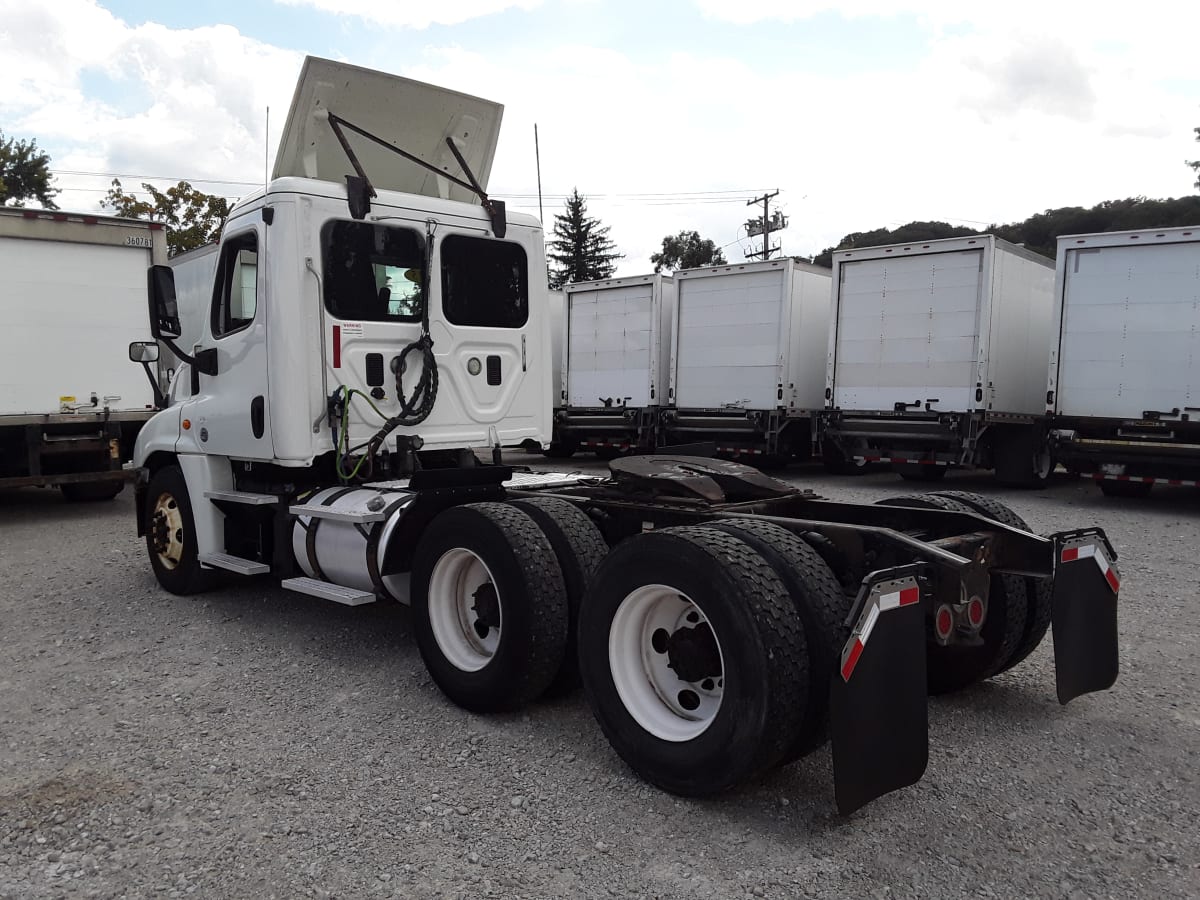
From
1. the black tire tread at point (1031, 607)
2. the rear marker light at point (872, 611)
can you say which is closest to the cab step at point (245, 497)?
the rear marker light at point (872, 611)

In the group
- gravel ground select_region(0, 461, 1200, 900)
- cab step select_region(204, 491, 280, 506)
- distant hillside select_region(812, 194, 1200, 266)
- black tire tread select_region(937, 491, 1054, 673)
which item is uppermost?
distant hillside select_region(812, 194, 1200, 266)

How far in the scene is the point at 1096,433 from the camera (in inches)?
461

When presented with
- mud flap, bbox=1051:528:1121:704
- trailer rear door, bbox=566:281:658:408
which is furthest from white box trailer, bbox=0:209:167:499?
mud flap, bbox=1051:528:1121:704

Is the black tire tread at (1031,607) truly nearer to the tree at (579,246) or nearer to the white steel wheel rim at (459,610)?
the white steel wheel rim at (459,610)

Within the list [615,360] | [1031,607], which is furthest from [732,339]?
[1031,607]

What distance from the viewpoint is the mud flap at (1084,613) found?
365cm

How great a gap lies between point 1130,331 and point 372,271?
10.2 metres

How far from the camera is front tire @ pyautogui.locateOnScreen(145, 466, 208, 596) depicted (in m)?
6.37

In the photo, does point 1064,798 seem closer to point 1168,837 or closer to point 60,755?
point 1168,837

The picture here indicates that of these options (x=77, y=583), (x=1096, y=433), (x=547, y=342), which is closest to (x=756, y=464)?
(x=1096, y=433)

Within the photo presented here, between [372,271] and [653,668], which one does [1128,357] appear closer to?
[372,271]

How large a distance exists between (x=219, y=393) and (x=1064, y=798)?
17.2 ft

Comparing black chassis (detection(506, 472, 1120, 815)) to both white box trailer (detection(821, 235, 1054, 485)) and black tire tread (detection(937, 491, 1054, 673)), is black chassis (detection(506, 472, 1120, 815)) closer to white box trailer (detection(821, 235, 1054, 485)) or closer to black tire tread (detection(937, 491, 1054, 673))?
black tire tread (detection(937, 491, 1054, 673))

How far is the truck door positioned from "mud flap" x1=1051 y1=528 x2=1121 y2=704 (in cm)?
428
